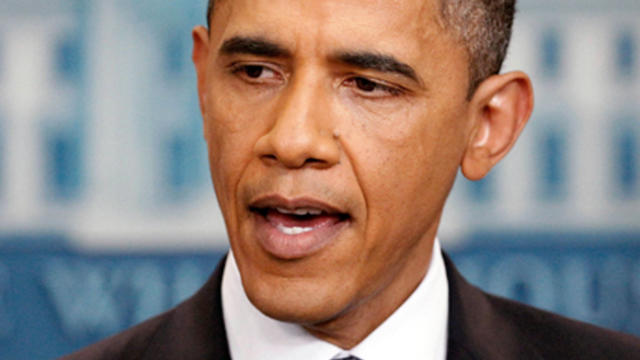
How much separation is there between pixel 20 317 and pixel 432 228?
1.72 m

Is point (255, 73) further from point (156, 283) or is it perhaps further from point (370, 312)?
point (156, 283)

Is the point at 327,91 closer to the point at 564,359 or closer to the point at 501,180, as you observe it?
the point at 564,359

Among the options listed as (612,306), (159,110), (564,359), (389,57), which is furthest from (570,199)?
(389,57)

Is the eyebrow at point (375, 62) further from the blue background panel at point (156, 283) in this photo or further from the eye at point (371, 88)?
the blue background panel at point (156, 283)

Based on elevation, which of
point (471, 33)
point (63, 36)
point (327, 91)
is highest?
point (63, 36)

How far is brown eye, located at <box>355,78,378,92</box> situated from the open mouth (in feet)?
0.77

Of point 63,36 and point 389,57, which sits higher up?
point 63,36

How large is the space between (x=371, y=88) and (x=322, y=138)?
0.17 meters

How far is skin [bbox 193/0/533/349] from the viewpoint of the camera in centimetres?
161

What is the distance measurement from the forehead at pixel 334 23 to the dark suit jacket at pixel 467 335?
60 centimetres

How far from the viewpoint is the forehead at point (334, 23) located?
1.62m

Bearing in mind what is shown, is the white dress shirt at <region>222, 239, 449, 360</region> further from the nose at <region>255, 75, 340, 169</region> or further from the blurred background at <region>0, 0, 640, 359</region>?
the blurred background at <region>0, 0, 640, 359</region>

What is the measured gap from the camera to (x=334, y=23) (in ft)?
5.33

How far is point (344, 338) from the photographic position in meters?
1.86
